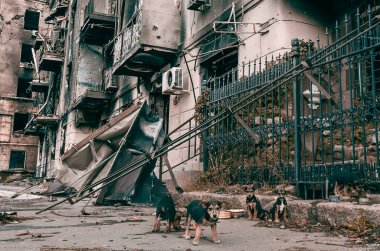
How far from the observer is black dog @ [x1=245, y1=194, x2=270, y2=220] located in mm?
5888

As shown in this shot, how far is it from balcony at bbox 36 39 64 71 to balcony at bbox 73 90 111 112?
662 centimetres

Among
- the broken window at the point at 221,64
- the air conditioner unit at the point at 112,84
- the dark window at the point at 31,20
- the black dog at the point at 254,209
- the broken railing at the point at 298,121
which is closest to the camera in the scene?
the broken railing at the point at 298,121

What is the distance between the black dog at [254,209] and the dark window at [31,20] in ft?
117

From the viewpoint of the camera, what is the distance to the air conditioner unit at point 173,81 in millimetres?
11742

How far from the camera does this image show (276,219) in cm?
556

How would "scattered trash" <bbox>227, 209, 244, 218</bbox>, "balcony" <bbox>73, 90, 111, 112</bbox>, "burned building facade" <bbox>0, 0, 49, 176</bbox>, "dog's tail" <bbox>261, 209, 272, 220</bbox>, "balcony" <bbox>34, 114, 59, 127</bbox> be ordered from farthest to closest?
"burned building facade" <bbox>0, 0, 49, 176</bbox>
"balcony" <bbox>34, 114, 59, 127</bbox>
"balcony" <bbox>73, 90, 111, 112</bbox>
"scattered trash" <bbox>227, 209, 244, 218</bbox>
"dog's tail" <bbox>261, 209, 272, 220</bbox>

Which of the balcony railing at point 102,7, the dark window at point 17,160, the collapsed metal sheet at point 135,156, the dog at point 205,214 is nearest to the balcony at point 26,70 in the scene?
the dark window at point 17,160

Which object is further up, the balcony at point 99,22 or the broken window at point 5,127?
the balcony at point 99,22

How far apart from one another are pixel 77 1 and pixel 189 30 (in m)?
14.4

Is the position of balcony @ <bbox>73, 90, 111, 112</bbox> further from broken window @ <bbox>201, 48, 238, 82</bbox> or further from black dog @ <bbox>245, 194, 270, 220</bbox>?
black dog @ <bbox>245, 194, 270, 220</bbox>

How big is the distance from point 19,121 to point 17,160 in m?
3.60

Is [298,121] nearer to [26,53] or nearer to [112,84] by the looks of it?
[112,84]

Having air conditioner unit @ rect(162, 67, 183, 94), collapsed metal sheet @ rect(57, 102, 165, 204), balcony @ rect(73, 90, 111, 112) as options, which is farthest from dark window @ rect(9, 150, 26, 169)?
collapsed metal sheet @ rect(57, 102, 165, 204)

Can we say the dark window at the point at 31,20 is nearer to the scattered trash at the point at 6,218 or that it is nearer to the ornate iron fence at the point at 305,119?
the ornate iron fence at the point at 305,119
